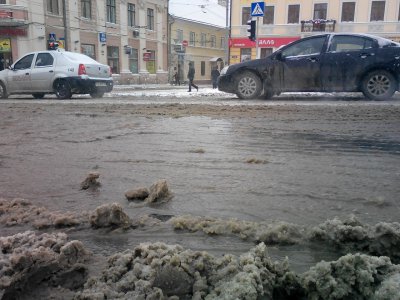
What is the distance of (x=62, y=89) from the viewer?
12578 mm

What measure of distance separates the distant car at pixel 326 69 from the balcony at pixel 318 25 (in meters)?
29.3

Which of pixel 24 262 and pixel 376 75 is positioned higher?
pixel 376 75

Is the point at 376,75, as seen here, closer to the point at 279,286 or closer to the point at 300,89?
the point at 300,89

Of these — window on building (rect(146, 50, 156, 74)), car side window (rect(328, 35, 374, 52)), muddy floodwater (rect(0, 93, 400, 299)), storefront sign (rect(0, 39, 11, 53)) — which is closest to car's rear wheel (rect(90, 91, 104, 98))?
muddy floodwater (rect(0, 93, 400, 299))

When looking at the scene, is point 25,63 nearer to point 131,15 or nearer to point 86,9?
point 86,9

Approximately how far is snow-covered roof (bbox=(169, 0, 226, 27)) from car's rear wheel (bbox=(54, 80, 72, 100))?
1235 inches

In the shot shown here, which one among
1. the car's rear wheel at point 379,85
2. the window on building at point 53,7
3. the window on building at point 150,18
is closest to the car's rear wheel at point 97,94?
the car's rear wheel at point 379,85

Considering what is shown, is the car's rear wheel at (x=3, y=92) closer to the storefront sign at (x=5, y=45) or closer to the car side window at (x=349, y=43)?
the car side window at (x=349, y=43)

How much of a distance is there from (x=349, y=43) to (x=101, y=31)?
24227mm

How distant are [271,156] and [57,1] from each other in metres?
26.6

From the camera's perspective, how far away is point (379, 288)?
1.34 m

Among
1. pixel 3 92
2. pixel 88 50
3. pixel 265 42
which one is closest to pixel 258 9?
pixel 3 92

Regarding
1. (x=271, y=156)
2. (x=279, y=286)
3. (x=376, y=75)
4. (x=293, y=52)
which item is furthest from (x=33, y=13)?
(x=279, y=286)

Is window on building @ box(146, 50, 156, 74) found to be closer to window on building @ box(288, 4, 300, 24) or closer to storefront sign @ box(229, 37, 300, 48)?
storefront sign @ box(229, 37, 300, 48)
